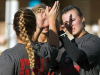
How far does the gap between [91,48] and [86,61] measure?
159mm

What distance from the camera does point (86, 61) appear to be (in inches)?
69.3

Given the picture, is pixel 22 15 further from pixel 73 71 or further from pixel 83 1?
pixel 83 1

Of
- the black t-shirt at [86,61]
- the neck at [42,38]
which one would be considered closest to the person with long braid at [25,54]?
the black t-shirt at [86,61]

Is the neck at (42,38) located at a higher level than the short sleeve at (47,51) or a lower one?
lower

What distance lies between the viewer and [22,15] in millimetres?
1401

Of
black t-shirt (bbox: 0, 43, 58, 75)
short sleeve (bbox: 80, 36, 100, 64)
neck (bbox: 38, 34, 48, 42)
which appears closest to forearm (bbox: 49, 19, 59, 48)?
black t-shirt (bbox: 0, 43, 58, 75)

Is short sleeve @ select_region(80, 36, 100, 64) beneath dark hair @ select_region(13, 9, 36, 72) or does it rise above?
beneath

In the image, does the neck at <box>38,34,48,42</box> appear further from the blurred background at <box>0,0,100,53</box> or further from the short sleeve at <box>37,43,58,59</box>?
the blurred background at <box>0,0,100,53</box>

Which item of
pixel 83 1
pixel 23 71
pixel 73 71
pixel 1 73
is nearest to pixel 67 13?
pixel 73 71

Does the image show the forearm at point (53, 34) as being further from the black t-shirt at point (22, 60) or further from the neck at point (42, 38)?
the neck at point (42, 38)

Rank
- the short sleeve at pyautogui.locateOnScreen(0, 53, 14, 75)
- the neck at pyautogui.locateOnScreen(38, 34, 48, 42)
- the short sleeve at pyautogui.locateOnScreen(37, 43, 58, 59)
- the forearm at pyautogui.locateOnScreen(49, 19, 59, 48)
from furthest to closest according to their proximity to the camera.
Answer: the neck at pyautogui.locateOnScreen(38, 34, 48, 42) → the forearm at pyautogui.locateOnScreen(49, 19, 59, 48) → the short sleeve at pyautogui.locateOnScreen(37, 43, 58, 59) → the short sleeve at pyautogui.locateOnScreen(0, 53, 14, 75)

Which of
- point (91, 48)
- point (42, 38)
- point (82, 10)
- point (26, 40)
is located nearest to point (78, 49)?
point (91, 48)

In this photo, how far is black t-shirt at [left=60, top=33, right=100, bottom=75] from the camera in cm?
167

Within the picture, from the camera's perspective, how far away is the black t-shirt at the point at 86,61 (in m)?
1.67
